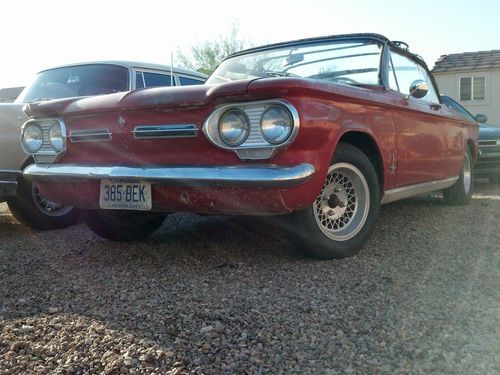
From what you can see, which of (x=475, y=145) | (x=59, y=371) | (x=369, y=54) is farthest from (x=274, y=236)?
(x=475, y=145)

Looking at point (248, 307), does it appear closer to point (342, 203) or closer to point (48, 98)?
point (342, 203)

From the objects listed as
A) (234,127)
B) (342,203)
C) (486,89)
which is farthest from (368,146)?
(486,89)

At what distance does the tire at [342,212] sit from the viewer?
3180 mm

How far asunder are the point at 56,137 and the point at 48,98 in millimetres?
1696

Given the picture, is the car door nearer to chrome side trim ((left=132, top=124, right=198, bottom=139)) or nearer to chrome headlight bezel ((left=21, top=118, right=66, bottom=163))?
chrome side trim ((left=132, top=124, right=198, bottom=139))

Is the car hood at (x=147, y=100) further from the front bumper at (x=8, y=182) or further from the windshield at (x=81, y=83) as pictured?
the windshield at (x=81, y=83)

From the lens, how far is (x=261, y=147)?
9.25 ft

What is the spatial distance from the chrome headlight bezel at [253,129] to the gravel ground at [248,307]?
0.76 meters

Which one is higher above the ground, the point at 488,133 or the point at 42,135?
the point at 42,135

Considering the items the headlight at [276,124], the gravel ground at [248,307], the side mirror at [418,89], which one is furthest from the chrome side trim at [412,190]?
the headlight at [276,124]

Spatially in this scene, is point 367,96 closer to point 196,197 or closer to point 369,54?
point 369,54

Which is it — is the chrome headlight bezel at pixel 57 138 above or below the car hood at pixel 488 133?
above

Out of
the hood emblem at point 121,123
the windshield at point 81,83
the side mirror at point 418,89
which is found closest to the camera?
the hood emblem at point 121,123

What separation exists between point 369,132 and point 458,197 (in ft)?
9.92
